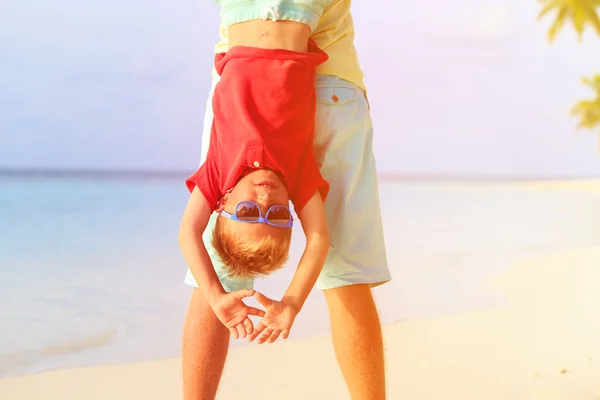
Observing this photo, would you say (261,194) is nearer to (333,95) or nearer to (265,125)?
(265,125)

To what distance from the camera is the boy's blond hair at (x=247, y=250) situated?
1.62 metres

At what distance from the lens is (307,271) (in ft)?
5.35

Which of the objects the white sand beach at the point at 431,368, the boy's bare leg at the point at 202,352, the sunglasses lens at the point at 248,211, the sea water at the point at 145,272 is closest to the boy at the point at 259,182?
the sunglasses lens at the point at 248,211

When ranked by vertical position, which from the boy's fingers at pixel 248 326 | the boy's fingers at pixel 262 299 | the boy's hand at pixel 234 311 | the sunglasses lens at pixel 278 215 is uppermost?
the sunglasses lens at pixel 278 215

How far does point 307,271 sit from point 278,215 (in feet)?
0.49

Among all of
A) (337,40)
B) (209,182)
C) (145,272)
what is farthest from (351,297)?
(145,272)

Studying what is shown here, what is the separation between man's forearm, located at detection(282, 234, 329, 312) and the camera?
5.32ft

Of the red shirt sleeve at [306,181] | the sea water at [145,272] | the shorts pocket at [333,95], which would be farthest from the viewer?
the sea water at [145,272]

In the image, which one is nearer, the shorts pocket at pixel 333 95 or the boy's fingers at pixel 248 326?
the boy's fingers at pixel 248 326

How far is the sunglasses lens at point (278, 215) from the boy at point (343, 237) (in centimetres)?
20

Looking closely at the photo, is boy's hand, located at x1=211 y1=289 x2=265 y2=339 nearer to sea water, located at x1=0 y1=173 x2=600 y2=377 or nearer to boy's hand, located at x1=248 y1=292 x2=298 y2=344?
boy's hand, located at x1=248 y1=292 x2=298 y2=344

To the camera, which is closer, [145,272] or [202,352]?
[202,352]

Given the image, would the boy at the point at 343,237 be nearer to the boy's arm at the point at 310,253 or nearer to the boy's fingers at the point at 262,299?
the boy's arm at the point at 310,253

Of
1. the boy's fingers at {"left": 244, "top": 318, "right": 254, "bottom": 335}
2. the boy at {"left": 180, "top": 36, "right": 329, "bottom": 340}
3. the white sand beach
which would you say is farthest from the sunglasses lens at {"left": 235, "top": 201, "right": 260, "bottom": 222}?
the white sand beach
